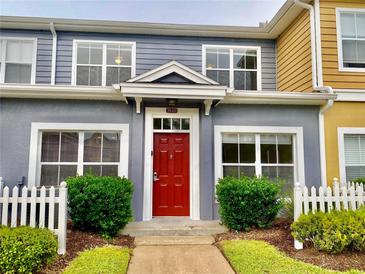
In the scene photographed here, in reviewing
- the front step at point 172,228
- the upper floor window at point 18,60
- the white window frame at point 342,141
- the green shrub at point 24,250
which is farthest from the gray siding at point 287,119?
the upper floor window at point 18,60

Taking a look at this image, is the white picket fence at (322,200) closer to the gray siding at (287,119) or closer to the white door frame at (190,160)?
the gray siding at (287,119)

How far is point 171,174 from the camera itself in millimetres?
7453

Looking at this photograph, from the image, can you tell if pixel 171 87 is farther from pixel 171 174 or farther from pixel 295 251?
pixel 295 251

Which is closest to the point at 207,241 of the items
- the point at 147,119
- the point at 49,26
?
the point at 147,119

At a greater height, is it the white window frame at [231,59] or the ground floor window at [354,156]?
the white window frame at [231,59]

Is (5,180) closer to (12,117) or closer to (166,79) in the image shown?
(12,117)

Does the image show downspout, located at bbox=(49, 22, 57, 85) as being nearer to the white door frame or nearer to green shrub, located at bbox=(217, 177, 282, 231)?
the white door frame

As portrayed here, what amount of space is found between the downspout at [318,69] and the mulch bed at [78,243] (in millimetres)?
5207

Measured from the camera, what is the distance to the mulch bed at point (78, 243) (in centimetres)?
440

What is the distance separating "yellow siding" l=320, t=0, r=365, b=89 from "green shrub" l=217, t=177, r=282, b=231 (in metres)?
→ 3.62

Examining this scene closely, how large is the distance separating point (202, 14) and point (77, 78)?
747 centimetres

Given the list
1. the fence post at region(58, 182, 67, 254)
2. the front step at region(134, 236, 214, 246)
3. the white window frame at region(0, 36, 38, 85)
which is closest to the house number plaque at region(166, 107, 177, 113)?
the front step at region(134, 236, 214, 246)

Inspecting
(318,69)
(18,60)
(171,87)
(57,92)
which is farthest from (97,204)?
(18,60)

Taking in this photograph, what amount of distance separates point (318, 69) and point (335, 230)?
468 centimetres
